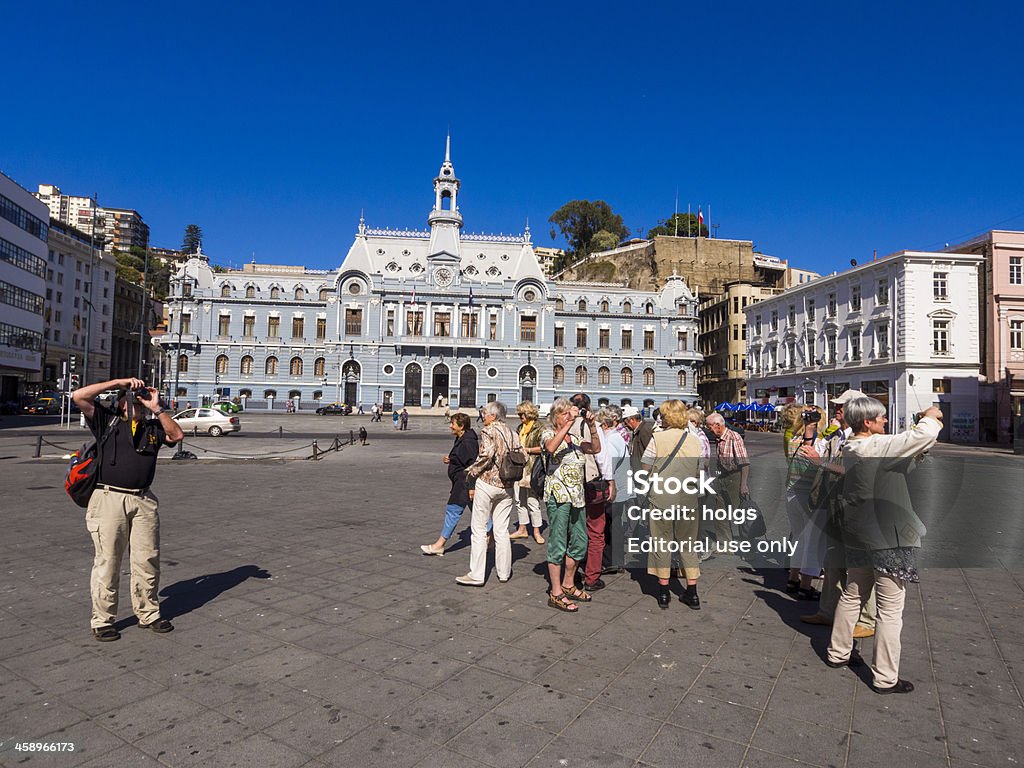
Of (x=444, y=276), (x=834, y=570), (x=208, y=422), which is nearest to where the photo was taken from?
(x=834, y=570)

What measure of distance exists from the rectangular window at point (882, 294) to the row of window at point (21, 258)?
190 ft

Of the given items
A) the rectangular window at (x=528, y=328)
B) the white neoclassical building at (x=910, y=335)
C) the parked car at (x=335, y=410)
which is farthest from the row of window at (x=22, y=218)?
the white neoclassical building at (x=910, y=335)

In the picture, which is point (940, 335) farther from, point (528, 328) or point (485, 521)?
point (485, 521)

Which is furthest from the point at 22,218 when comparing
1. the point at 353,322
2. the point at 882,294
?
the point at 882,294

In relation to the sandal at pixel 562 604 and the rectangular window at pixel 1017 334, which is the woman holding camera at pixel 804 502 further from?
the rectangular window at pixel 1017 334

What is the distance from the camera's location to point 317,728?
11.1 ft

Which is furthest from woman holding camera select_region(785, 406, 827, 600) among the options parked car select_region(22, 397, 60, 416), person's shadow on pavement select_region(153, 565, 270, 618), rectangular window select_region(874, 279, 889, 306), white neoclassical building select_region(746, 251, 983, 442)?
parked car select_region(22, 397, 60, 416)

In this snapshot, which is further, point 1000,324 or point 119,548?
point 1000,324

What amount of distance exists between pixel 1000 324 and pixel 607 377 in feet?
105

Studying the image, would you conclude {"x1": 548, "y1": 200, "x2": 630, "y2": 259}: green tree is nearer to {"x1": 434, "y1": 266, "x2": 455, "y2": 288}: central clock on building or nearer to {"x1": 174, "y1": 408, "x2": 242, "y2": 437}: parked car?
{"x1": 434, "y1": 266, "x2": 455, "y2": 288}: central clock on building

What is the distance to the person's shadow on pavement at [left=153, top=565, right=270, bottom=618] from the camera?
5.30 m

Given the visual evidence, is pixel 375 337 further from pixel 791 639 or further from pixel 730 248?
pixel 791 639

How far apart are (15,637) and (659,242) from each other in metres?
74.8

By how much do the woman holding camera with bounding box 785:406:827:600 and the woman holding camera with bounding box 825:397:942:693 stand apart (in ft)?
4.57
